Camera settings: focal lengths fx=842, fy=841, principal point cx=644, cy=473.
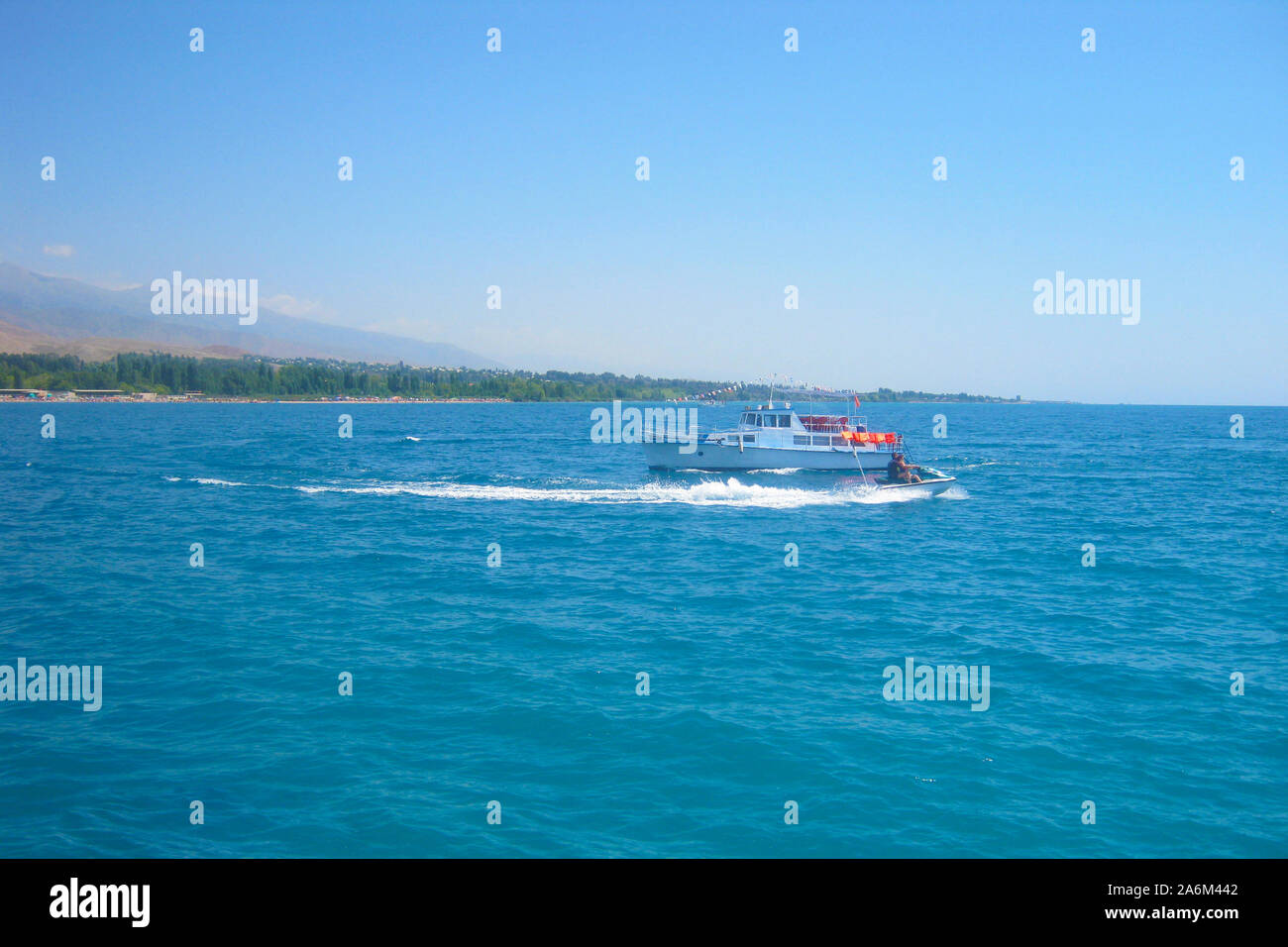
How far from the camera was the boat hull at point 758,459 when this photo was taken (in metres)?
69.2

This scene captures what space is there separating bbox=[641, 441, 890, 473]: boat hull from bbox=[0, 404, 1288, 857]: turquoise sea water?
69.0 ft

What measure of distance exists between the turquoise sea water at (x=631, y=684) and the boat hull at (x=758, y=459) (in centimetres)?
2103

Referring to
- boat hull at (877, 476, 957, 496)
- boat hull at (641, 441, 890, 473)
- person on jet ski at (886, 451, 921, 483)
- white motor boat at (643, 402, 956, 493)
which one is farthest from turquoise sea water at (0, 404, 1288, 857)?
white motor boat at (643, 402, 956, 493)

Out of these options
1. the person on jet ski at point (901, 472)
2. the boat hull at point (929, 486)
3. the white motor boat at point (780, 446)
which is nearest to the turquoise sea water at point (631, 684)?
the boat hull at point (929, 486)

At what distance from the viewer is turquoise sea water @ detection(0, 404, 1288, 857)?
1408 centimetres

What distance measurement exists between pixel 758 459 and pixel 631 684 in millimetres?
51617

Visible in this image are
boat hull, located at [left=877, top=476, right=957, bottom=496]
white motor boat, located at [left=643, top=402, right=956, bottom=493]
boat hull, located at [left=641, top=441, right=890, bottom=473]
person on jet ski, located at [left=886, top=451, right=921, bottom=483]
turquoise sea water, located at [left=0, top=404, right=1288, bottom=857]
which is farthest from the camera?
white motor boat, located at [left=643, top=402, right=956, bottom=493]

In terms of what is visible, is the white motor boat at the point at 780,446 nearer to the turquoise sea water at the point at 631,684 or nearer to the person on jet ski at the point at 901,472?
the person on jet ski at the point at 901,472

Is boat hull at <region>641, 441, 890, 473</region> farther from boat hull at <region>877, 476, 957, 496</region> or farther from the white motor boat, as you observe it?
boat hull at <region>877, 476, 957, 496</region>

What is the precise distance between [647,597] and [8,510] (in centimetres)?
3898

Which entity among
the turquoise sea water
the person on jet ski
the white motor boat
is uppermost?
the white motor boat

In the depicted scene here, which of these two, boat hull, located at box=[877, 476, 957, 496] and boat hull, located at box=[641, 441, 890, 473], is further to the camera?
boat hull, located at box=[641, 441, 890, 473]
